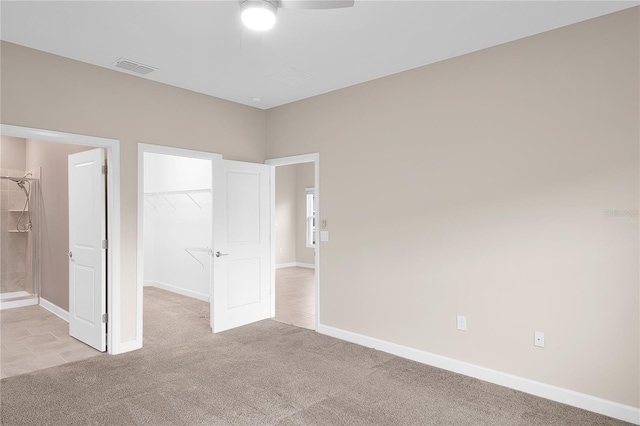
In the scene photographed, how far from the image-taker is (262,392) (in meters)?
3.09

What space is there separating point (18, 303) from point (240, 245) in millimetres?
3654

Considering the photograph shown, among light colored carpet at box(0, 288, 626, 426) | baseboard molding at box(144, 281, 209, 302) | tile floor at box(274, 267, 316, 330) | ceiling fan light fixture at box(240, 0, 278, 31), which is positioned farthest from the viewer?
baseboard molding at box(144, 281, 209, 302)

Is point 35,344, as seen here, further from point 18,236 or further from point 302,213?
point 302,213

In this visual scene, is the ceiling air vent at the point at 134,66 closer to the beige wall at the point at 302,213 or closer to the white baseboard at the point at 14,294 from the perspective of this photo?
the white baseboard at the point at 14,294

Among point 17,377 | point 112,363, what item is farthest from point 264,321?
point 17,377

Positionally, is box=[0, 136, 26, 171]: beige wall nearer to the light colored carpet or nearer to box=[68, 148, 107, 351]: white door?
box=[68, 148, 107, 351]: white door

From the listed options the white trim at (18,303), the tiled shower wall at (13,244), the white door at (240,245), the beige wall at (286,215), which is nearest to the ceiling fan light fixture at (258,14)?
the white door at (240,245)

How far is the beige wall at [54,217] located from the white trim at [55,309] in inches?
2.2

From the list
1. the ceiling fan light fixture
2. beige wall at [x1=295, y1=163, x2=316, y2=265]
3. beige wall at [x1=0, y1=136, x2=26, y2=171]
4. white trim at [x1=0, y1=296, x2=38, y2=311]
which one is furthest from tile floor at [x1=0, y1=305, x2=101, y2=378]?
beige wall at [x1=295, y1=163, x2=316, y2=265]

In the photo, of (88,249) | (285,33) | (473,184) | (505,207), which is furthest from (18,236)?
(505,207)

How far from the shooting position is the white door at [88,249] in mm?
3938

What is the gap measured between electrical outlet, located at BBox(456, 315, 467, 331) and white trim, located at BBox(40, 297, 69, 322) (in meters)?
4.74

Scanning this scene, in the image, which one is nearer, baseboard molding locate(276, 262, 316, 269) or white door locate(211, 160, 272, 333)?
white door locate(211, 160, 272, 333)

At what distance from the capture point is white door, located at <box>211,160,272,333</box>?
4715 millimetres
